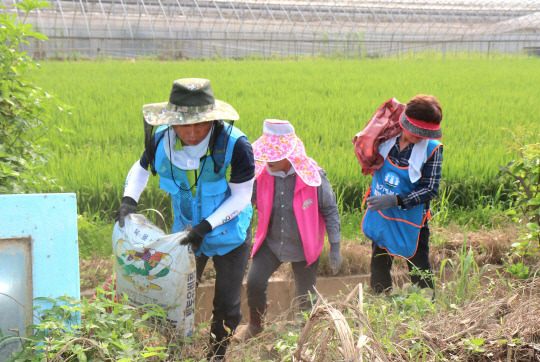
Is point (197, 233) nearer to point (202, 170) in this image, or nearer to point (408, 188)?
point (202, 170)

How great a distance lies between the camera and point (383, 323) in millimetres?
1862

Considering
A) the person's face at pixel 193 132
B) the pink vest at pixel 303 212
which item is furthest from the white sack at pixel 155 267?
the pink vest at pixel 303 212

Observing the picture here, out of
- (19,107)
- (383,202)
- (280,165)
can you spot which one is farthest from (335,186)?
(19,107)

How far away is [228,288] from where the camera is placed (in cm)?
237

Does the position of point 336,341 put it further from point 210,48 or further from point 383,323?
point 210,48

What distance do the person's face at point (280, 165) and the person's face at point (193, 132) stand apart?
18.6 inches

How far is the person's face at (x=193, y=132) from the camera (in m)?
2.10

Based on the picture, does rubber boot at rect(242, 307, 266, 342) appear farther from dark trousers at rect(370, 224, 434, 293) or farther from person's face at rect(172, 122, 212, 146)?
person's face at rect(172, 122, 212, 146)

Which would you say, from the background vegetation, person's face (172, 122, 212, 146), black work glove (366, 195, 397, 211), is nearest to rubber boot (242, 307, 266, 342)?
the background vegetation

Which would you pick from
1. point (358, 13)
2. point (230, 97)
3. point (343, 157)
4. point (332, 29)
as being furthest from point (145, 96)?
point (358, 13)

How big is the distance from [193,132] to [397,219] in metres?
1.20

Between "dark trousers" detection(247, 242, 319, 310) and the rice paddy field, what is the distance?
1.11 meters

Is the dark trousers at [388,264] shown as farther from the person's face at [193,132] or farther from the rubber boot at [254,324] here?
the person's face at [193,132]

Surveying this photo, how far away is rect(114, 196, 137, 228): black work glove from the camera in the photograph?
6.90ft
